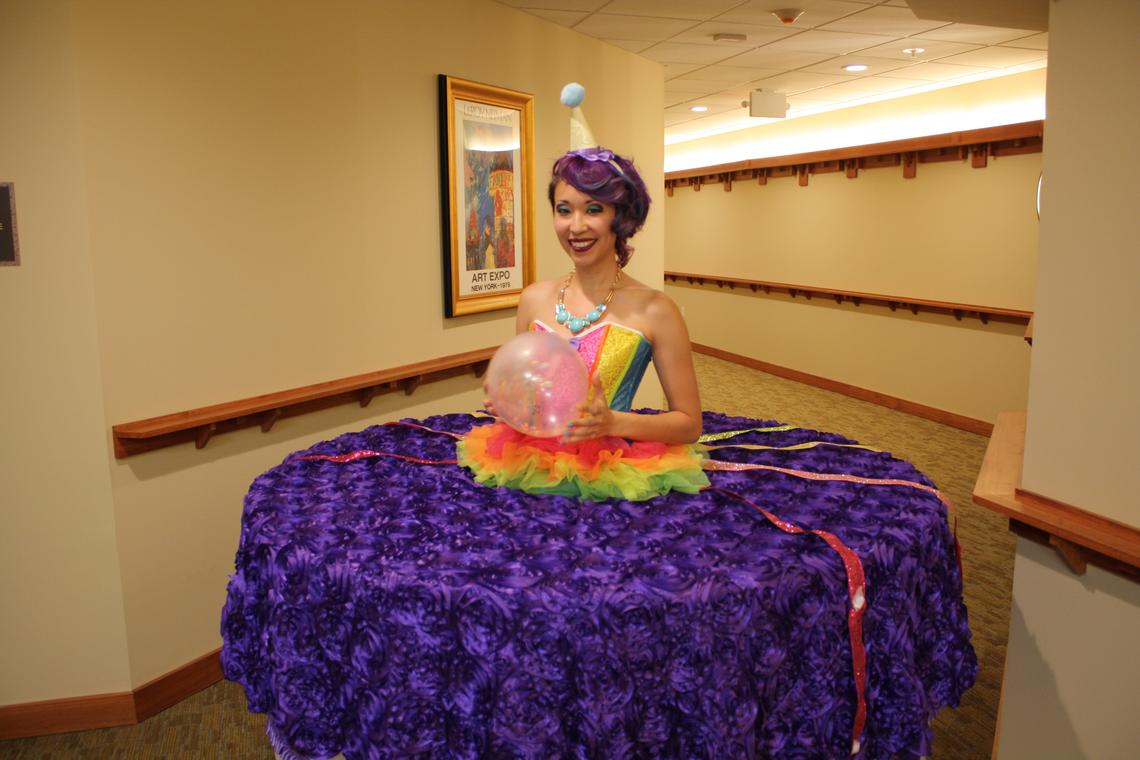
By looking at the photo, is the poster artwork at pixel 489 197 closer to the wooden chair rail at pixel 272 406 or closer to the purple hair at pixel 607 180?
the wooden chair rail at pixel 272 406

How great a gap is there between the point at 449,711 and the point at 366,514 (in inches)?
20.6

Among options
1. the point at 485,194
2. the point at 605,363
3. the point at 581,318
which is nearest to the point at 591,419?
the point at 605,363

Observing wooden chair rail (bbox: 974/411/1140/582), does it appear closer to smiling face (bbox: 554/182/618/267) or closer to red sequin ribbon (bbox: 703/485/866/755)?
red sequin ribbon (bbox: 703/485/866/755)

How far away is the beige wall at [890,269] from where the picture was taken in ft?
22.1

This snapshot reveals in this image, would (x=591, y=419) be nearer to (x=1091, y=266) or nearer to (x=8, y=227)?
(x=1091, y=266)

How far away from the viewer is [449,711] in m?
1.53

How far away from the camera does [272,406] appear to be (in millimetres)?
3248

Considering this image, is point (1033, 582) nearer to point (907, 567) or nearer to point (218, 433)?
point (907, 567)

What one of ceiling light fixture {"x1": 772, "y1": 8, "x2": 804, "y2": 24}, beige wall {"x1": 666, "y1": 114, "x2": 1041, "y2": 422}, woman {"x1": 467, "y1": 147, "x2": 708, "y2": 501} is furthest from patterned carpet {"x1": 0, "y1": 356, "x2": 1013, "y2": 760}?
ceiling light fixture {"x1": 772, "y1": 8, "x2": 804, "y2": 24}

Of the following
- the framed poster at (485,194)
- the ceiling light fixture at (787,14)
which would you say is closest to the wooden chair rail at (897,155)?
the ceiling light fixture at (787,14)

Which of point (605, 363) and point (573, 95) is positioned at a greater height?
point (573, 95)

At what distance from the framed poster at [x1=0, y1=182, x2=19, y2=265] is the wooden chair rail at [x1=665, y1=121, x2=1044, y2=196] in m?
6.43

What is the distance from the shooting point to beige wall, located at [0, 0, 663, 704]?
2676 mm

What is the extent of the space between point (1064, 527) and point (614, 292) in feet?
4.33
